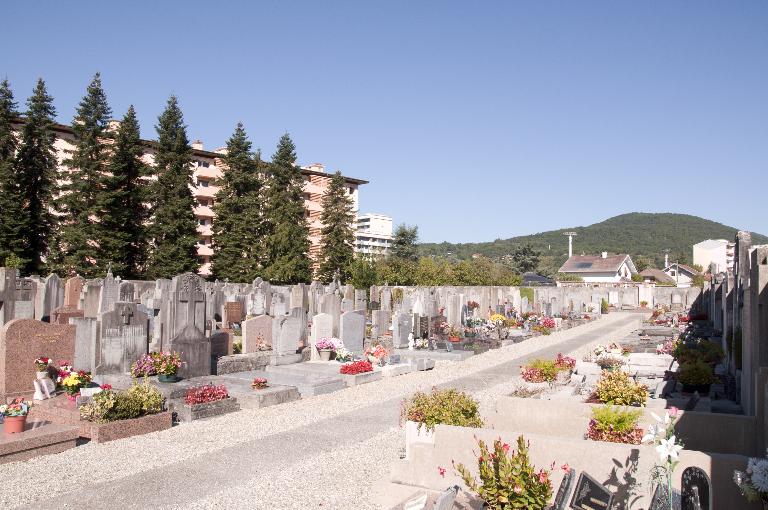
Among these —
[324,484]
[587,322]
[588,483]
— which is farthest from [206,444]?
[587,322]

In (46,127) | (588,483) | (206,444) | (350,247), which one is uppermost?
(46,127)

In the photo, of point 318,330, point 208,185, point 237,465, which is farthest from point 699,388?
point 208,185

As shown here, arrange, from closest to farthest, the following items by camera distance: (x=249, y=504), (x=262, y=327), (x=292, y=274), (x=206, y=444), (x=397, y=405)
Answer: (x=249, y=504) < (x=206, y=444) < (x=397, y=405) < (x=262, y=327) < (x=292, y=274)

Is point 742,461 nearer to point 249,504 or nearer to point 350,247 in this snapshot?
point 249,504

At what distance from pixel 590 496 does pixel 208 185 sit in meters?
71.4

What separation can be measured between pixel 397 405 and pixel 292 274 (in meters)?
39.1

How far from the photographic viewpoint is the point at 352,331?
20219mm

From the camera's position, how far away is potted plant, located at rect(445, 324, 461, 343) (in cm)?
2420

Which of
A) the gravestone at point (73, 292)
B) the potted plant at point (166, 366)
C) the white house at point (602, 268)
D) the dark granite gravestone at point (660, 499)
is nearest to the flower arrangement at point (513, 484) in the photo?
the dark granite gravestone at point (660, 499)

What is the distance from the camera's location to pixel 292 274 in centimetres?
5175

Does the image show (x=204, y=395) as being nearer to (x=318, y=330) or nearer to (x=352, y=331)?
(x=318, y=330)

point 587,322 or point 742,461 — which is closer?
point 742,461

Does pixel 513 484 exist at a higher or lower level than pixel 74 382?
higher

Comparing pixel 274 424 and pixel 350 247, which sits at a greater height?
pixel 350 247
